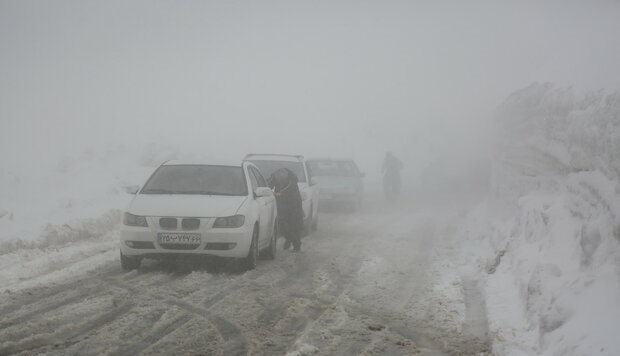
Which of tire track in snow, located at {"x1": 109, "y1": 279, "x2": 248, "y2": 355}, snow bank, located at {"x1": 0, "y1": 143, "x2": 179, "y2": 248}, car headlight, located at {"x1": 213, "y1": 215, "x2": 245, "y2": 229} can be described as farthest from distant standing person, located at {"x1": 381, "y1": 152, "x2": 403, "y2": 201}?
tire track in snow, located at {"x1": 109, "y1": 279, "x2": 248, "y2": 355}

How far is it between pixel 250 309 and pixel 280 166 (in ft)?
27.6

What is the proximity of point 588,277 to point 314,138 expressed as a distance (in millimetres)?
55232

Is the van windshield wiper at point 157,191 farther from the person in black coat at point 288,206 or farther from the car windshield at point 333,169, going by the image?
the car windshield at point 333,169

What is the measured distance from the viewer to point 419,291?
25.0ft

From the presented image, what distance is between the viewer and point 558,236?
7160 millimetres

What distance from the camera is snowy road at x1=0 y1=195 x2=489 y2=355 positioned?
5.02 meters

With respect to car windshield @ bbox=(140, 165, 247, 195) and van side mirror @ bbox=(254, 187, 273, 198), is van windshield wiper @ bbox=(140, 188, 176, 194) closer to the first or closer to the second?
car windshield @ bbox=(140, 165, 247, 195)

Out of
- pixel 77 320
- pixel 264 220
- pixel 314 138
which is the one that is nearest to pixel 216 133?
pixel 314 138

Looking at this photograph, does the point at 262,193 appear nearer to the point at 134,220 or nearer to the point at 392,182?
the point at 134,220

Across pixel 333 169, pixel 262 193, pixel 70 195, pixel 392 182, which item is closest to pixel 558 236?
pixel 262 193

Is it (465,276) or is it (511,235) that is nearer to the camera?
(465,276)

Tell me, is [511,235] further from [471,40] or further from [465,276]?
[471,40]

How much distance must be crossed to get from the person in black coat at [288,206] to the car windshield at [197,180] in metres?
1.71

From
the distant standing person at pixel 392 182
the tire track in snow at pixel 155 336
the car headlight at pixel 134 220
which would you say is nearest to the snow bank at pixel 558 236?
the tire track in snow at pixel 155 336
